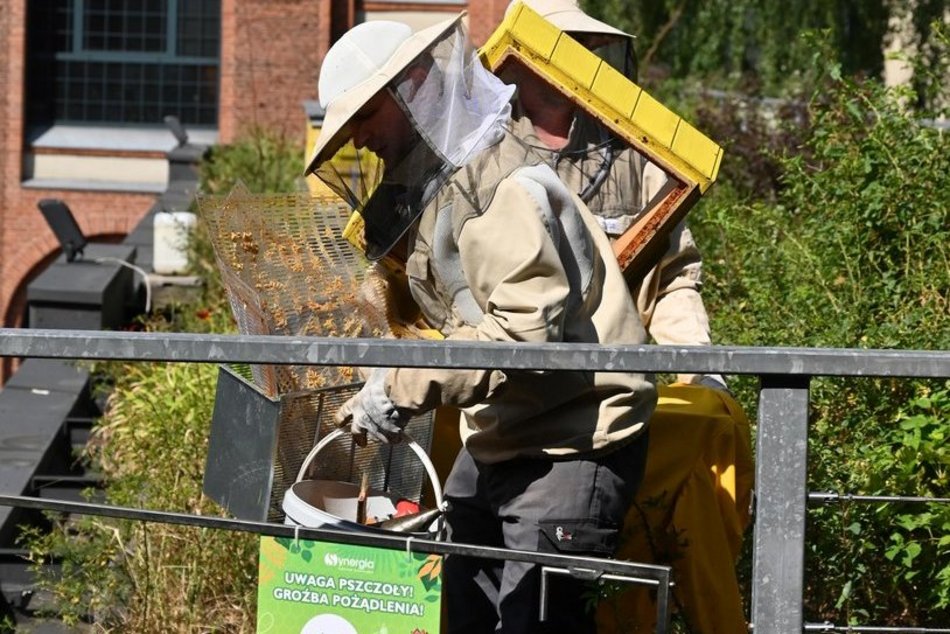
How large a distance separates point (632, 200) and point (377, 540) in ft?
6.36

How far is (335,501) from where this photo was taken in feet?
14.1

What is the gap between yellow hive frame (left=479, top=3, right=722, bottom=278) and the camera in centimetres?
470

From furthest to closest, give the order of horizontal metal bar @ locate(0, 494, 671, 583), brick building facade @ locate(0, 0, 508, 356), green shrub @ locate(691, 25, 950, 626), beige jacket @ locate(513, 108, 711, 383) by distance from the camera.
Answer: brick building facade @ locate(0, 0, 508, 356), beige jacket @ locate(513, 108, 711, 383), green shrub @ locate(691, 25, 950, 626), horizontal metal bar @ locate(0, 494, 671, 583)

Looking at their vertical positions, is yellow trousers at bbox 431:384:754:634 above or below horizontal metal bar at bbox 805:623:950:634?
above

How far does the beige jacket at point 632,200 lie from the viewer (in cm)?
483

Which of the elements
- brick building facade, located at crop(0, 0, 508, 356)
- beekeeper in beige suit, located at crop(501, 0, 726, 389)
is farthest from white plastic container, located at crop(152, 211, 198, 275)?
brick building facade, located at crop(0, 0, 508, 356)

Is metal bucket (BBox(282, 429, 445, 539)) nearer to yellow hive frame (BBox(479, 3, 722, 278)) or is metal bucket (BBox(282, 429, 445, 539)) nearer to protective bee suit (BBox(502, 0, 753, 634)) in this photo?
protective bee suit (BBox(502, 0, 753, 634))

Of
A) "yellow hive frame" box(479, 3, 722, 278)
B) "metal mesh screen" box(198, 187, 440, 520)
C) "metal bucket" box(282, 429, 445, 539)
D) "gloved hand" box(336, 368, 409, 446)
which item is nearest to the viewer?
"gloved hand" box(336, 368, 409, 446)

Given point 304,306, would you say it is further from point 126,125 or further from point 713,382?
point 126,125

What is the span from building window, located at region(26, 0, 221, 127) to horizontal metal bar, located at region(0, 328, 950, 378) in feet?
81.6

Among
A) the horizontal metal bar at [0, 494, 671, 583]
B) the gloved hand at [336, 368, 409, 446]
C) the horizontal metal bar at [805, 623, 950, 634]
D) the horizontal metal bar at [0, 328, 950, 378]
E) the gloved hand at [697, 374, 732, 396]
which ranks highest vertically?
the horizontal metal bar at [0, 328, 950, 378]

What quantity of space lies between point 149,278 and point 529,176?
7.84m

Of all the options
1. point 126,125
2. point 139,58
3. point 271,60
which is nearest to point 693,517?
point 271,60

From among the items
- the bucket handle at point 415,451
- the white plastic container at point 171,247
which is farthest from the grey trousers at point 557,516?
the white plastic container at point 171,247
